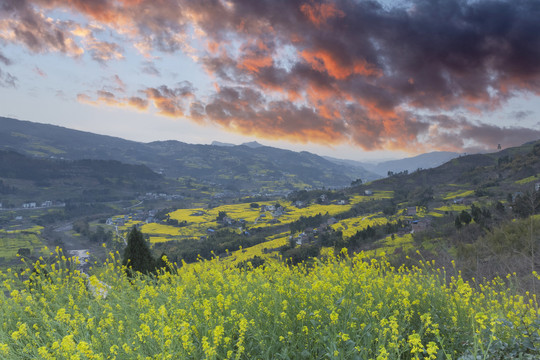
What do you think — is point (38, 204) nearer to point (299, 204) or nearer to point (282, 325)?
point (299, 204)

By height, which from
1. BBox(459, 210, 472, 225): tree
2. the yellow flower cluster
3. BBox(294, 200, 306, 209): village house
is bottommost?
BBox(294, 200, 306, 209): village house

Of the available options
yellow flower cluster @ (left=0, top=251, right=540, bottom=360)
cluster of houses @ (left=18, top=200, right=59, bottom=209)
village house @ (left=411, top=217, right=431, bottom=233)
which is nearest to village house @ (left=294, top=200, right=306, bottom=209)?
village house @ (left=411, top=217, right=431, bottom=233)

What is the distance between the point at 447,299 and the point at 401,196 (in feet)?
472

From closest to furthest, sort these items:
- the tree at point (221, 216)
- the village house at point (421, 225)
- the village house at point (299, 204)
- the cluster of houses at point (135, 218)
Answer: the village house at point (421, 225), the tree at point (221, 216), the cluster of houses at point (135, 218), the village house at point (299, 204)

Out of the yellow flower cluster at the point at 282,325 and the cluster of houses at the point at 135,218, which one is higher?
the yellow flower cluster at the point at 282,325

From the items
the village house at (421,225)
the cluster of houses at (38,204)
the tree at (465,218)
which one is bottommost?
the cluster of houses at (38,204)

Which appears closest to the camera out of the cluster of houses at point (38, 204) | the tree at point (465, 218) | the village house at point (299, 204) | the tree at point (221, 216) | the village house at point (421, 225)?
the tree at point (465, 218)

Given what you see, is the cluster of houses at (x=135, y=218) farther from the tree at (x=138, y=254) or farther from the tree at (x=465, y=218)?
the tree at (x=138, y=254)

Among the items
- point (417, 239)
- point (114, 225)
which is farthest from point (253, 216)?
point (417, 239)

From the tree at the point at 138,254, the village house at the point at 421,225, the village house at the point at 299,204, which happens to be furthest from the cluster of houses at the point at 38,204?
the tree at the point at 138,254

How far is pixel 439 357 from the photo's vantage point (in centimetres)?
333

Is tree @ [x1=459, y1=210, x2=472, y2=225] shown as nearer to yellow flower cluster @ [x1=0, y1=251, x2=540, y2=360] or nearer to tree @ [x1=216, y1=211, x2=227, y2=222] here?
yellow flower cluster @ [x1=0, y1=251, x2=540, y2=360]

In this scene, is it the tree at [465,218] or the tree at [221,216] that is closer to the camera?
the tree at [465,218]

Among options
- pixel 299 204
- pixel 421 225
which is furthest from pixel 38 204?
pixel 421 225
